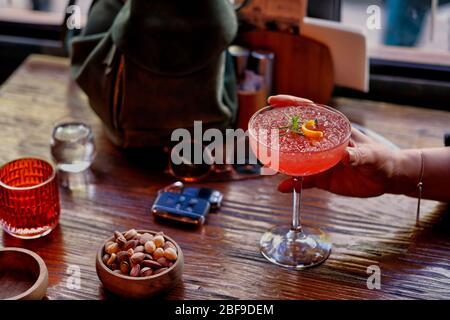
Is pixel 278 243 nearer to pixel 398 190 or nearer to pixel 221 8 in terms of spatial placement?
pixel 398 190

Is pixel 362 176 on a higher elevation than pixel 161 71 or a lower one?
lower

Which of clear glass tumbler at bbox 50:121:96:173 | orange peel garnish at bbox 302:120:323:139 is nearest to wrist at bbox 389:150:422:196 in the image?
orange peel garnish at bbox 302:120:323:139

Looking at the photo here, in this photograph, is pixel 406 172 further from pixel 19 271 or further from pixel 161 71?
pixel 19 271

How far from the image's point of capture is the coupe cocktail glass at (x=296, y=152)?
1.43 meters

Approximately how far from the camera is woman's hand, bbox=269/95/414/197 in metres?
1.59

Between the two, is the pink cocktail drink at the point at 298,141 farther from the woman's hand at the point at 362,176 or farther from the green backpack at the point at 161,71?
the green backpack at the point at 161,71

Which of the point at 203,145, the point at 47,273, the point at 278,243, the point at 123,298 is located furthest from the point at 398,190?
the point at 47,273

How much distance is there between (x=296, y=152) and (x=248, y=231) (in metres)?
0.30

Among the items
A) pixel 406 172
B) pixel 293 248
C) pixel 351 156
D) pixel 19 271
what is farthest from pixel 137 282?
pixel 406 172

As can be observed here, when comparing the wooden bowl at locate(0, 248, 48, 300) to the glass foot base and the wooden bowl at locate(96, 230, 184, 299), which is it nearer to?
the wooden bowl at locate(96, 230, 184, 299)

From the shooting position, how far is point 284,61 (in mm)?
2090

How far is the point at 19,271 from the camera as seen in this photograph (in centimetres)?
145

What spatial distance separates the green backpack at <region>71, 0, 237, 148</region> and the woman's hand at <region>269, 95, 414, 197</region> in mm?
280

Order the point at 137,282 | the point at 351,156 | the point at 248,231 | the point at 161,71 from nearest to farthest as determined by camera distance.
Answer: the point at 137,282 < the point at 351,156 < the point at 248,231 < the point at 161,71
